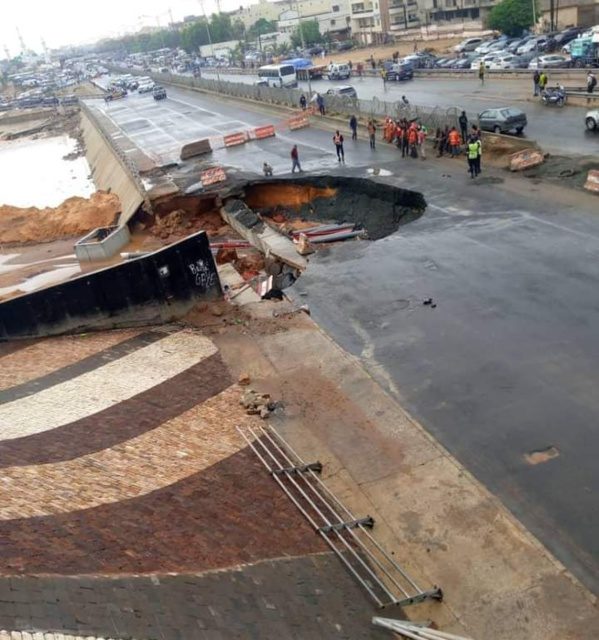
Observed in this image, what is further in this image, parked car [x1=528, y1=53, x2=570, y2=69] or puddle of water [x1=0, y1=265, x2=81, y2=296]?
parked car [x1=528, y1=53, x2=570, y2=69]

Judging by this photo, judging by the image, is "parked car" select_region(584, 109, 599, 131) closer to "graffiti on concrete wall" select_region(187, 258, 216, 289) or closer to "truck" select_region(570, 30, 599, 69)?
"truck" select_region(570, 30, 599, 69)

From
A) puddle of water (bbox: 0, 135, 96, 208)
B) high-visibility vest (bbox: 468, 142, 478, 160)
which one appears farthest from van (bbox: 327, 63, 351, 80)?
high-visibility vest (bbox: 468, 142, 478, 160)

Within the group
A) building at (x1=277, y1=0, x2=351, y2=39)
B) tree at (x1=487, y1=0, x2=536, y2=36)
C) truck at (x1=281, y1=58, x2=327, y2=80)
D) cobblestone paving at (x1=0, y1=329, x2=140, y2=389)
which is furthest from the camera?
building at (x1=277, y1=0, x2=351, y2=39)

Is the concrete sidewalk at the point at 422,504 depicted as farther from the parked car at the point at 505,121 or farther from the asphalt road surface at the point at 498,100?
the parked car at the point at 505,121

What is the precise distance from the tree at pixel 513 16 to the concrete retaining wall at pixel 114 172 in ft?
149

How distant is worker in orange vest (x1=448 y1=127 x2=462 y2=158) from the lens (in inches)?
1216

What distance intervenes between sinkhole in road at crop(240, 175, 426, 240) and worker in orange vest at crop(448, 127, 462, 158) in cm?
504

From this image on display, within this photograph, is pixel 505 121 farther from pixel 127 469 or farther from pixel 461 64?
pixel 461 64

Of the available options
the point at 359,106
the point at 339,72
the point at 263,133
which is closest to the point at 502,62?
the point at 359,106

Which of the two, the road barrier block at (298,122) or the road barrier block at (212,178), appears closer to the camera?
the road barrier block at (212,178)

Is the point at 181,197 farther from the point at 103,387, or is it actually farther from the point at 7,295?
the point at 103,387

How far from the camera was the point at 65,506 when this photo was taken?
33.5 feet

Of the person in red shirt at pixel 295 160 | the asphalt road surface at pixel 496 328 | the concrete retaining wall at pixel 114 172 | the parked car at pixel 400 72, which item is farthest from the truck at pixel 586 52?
the concrete retaining wall at pixel 114 172

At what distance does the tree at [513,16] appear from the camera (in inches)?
2852
